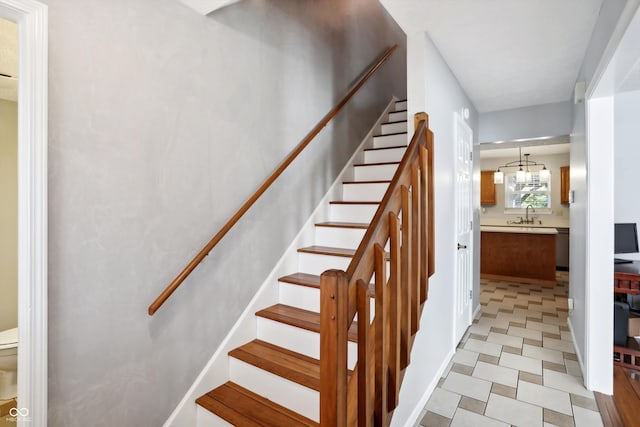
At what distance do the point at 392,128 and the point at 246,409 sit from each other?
307cm

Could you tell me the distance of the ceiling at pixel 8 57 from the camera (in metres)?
1.75

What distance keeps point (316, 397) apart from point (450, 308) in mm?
1615

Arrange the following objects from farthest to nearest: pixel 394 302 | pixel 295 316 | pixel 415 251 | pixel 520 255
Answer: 1. pixel 520 255
2. pixel 295 316
3. pixel 415 251
4. pixel 394 302

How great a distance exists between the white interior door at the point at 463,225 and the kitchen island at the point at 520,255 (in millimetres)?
2577

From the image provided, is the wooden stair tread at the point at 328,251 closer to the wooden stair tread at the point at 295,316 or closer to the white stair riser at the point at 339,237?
the white stair riser at the point at 339,237

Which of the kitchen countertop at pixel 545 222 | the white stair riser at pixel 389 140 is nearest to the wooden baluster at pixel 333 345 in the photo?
the white stair riser at pixel 389 140

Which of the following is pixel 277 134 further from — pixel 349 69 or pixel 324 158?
pixel 349 69

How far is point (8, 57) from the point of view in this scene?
1.99m

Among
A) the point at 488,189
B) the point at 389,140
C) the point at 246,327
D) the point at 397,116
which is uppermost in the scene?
the point at 397,116

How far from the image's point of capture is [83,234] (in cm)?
139

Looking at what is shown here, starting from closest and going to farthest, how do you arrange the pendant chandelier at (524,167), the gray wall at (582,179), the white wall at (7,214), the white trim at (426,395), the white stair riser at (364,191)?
1. the gray wall at (582,179)
2. the white trim at (426,395)
3. the white wall at (7,214)
4. the white stair riser at (364,191)
5. the pendant chandelier at (524,167)

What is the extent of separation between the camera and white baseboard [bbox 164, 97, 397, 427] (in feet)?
5.89

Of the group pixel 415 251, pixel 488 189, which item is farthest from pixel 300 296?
pixel 488 189

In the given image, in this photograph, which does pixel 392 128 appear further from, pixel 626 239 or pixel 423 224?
pixel 626 239
